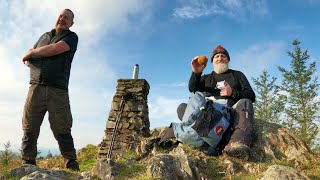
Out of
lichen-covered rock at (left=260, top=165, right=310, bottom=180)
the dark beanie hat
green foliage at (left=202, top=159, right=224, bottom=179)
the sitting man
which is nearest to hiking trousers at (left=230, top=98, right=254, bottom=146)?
the sitting man

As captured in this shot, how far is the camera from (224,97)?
6074 mm

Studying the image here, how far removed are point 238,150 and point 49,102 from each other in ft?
9.55

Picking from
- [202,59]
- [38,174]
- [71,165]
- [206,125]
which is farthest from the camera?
[202,59]

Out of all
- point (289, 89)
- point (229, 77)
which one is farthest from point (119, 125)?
point (289, 89)

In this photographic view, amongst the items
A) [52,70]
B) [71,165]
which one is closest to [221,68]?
[52,70]

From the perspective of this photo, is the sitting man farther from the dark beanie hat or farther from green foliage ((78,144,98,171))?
green foliage ((78,144,98,171))

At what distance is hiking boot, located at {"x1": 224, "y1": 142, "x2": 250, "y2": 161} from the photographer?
4863 millimetres

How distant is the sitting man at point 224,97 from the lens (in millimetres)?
5055

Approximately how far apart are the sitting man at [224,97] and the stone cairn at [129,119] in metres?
2.71

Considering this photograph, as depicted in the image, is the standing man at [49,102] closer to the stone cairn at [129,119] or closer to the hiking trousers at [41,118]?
the hiking trousers at [41,118]

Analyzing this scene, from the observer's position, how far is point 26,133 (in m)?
4.68

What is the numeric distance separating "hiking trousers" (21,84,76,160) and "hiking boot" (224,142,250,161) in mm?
2328

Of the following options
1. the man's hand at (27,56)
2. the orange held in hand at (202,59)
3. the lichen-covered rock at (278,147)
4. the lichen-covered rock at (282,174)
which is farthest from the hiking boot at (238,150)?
the man's hand at (27,56)

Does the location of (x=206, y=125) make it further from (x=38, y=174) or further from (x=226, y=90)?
(x=38, y=174)
